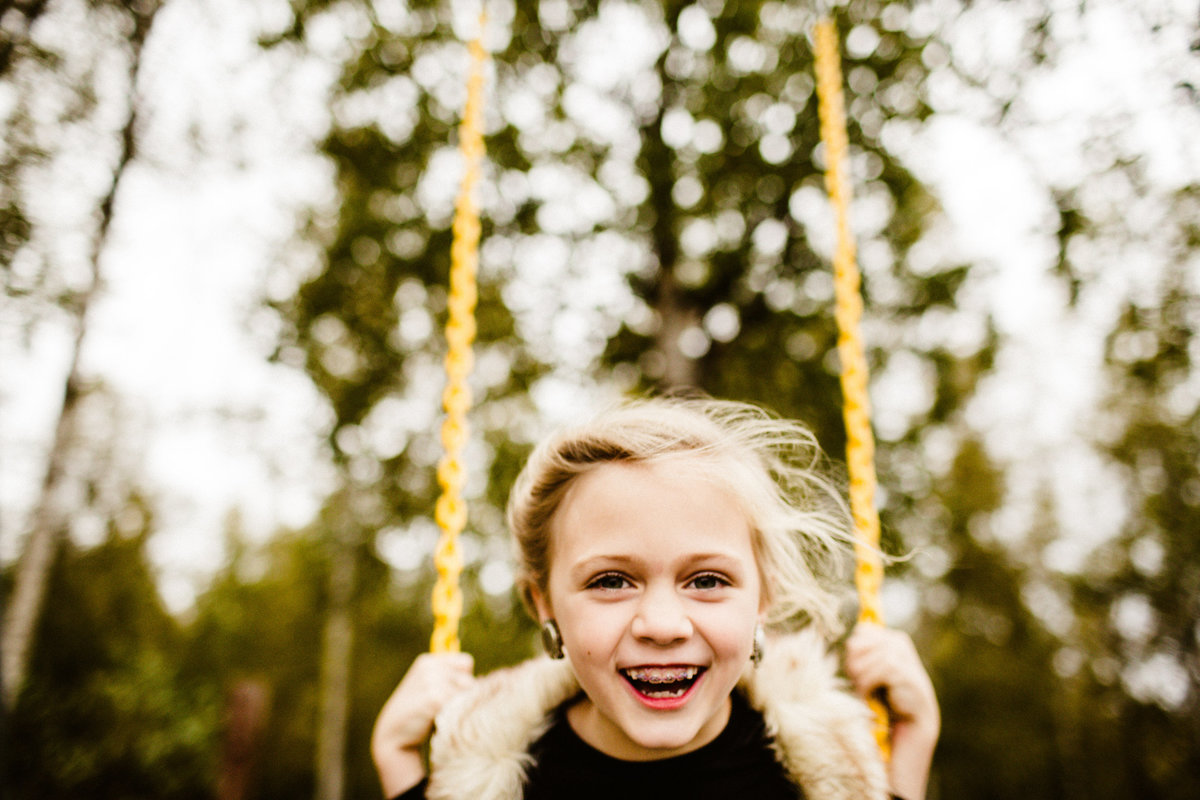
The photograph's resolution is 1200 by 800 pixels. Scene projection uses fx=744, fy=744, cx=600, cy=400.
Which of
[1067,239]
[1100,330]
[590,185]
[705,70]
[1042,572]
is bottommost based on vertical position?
[1042,572]

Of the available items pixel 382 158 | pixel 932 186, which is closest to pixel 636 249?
pixel 382 158

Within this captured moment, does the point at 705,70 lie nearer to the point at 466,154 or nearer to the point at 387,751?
the point at 466,154

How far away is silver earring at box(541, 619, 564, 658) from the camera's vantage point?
1.38 metres

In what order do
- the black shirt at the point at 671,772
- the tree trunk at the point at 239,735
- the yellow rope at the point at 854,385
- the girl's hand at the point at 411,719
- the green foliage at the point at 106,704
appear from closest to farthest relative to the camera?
the black shirt at the point at 671,772, the girl's hand at the point at 411,719, the yellow rope at the point at 854,385, the tree trunk at the point at 239,735, the green foliage at the point at 106,704

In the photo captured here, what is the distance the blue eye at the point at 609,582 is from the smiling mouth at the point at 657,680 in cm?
14

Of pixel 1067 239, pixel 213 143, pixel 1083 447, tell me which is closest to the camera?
pixel 1067 239

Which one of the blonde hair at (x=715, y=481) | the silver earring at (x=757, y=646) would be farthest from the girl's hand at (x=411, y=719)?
the silver earring at (x=757, y=646)

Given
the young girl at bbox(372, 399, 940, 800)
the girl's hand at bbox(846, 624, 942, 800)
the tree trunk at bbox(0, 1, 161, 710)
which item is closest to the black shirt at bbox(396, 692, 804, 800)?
the young girl at bbox(372, 399, 940, 800)

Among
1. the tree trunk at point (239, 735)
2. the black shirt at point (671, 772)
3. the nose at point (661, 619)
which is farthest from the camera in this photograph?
the tree trunk at point (239, 735)

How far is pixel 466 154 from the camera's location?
2.04 metres

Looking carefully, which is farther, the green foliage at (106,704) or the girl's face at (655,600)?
the green foliage at (106,704)

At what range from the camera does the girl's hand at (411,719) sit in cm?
154

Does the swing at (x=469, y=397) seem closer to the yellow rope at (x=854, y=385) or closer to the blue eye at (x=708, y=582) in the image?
the yellow rope at (x=854, y=385)

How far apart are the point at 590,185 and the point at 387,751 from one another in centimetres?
509
